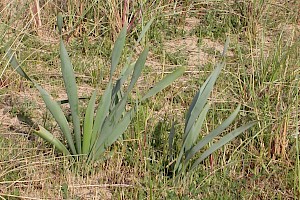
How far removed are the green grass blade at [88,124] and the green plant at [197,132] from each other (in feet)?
1.20

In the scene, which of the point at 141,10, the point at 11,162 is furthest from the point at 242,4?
the point at 11,162

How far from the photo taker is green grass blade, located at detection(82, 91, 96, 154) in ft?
8.68

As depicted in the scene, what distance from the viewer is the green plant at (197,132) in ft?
8.35

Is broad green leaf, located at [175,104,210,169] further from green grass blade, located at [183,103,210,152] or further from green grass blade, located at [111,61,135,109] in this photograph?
green grass blade, located at [111,61,135,109]

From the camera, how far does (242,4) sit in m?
4.48

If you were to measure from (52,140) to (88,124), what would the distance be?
18 centimetres

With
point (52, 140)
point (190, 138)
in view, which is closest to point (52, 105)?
point (52, 140)

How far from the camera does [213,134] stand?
2.57 metres

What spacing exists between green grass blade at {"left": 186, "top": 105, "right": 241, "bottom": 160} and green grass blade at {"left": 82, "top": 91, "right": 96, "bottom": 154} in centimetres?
45

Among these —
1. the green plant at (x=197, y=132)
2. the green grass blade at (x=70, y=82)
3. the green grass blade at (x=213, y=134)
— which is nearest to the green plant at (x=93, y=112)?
the green grass blade at (x=70, y=82)

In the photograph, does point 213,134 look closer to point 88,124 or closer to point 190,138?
point 190,138

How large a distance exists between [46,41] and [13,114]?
977 millimetres

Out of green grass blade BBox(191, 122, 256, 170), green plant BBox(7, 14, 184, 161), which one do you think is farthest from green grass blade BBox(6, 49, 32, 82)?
green grass blade BBox(191, 122, 256, 170)

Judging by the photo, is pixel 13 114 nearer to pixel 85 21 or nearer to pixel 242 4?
pixel 85 21
